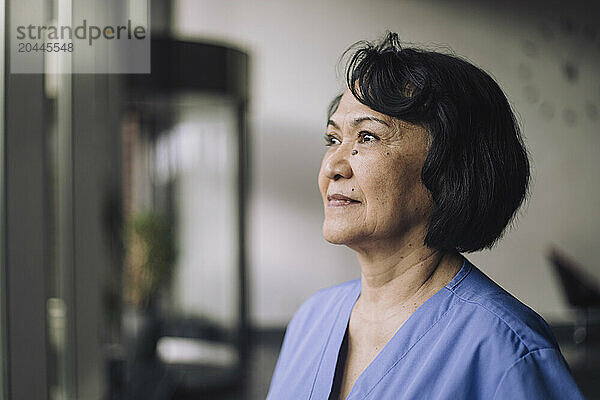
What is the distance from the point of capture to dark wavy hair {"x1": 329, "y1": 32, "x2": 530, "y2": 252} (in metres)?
0.88

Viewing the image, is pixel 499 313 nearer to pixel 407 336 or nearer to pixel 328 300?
pixel 407 336

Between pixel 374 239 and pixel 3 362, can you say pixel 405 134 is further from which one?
pixel 3 362

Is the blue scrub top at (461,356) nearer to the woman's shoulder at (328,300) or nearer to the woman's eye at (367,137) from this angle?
the woman's shoulder at (328,300)

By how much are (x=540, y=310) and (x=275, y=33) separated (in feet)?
7.17

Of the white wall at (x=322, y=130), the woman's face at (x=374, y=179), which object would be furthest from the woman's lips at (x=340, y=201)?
the white wall at (x=322, y=130)

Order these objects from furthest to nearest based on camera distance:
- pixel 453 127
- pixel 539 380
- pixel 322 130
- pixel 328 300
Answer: pixel 322 130 → pixel 328 300 → pixel 453 127 → pixel 539 380

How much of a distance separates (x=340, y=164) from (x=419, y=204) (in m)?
0.12

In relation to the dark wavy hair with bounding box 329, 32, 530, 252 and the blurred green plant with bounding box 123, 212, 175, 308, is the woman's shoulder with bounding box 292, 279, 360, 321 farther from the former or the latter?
the blurred green plant with bounding box 123, 212, 175, 308

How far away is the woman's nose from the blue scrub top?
210 mm

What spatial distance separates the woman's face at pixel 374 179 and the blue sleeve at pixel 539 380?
9.2 inches

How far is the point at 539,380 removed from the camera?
772mm

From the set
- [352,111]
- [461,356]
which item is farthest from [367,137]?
[461,356]

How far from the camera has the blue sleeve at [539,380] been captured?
0.76m

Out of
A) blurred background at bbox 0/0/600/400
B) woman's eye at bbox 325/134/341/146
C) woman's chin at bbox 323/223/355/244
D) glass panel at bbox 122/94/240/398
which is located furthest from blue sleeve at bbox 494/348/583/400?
glass panel at bbox 122/94/240/398
